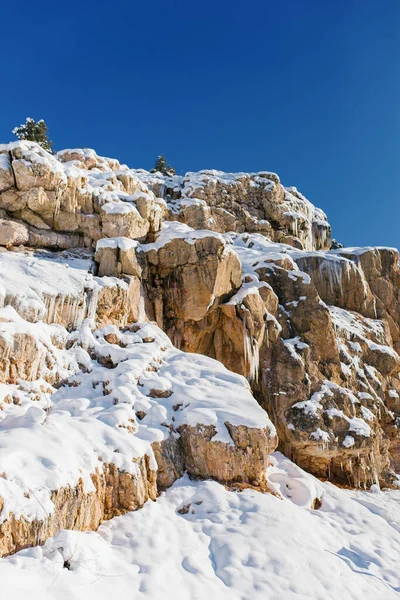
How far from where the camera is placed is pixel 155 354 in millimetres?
10859

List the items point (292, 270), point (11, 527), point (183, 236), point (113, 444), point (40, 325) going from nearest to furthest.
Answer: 1. point (11, 527)
2. point (113, 444)
3. point (40, 325)
4. point (183, 236)
5. point (292, 270)

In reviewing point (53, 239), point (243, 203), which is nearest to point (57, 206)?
point (53, 239)

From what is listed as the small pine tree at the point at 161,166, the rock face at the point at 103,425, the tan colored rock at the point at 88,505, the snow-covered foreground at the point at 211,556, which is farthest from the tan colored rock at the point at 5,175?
the small pine tree at the point at 161,166

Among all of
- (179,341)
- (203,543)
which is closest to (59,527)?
(203,543)

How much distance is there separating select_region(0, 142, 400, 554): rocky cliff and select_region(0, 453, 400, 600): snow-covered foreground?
0.44 m

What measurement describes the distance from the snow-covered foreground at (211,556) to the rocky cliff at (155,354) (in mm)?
438

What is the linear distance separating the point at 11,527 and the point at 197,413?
4473mm

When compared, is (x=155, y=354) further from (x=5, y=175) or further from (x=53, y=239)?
(x=5, y=175)

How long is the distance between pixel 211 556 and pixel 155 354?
565cm

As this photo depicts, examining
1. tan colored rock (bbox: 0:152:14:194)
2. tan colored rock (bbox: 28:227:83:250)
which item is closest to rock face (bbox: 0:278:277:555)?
tan colored rock (bbox: 28:227:83:250)

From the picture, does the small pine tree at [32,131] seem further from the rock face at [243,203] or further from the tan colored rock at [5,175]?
the tan colored rock at [5,175]

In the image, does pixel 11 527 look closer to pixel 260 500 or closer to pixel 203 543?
pixel 203 543

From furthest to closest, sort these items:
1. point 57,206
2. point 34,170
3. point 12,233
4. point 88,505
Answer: point 57,206
point 34,170
point 12,233
point 88,505

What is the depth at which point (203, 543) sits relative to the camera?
6195 millimetres
